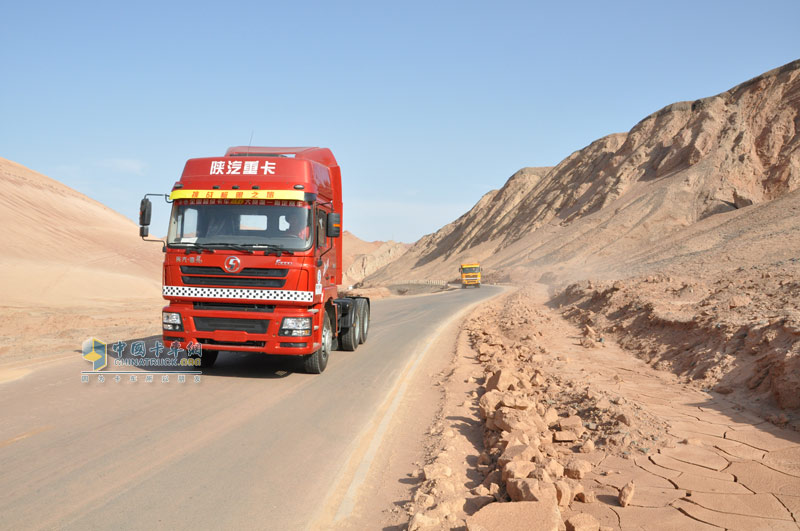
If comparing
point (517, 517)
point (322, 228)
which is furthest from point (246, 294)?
point (517, 517)

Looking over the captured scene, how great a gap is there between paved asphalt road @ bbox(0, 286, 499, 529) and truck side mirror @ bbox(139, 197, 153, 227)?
2.50 metres

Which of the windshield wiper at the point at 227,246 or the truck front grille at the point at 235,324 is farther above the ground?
the windshield wiper at the point at 227,246

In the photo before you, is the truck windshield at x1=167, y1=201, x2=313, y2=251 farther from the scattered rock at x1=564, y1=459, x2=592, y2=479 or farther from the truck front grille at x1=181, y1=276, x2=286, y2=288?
the scattered rock at x1=564, y1=459, x2=592, y2=479

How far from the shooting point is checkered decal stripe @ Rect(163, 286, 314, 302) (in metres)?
8.54

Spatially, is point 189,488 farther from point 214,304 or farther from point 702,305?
point 702,305

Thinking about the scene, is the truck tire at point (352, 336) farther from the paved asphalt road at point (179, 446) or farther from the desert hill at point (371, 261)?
Result: the desert hill at point (371, 261)

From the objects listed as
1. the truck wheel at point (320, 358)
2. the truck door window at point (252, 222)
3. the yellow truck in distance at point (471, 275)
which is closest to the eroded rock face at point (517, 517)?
the truck wheel at point (320, 358)

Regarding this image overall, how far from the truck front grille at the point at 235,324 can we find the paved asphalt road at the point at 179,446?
2.87ft

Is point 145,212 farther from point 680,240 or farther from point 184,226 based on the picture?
point 680,240

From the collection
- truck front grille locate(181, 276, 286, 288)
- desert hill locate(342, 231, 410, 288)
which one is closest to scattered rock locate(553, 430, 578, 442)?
truck front grille locate(181, 276, 286, 288)

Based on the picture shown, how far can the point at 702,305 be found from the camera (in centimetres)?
1335

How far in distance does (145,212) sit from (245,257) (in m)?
1.94

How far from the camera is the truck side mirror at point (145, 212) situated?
347 inches

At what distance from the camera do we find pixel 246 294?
8.55 metres
